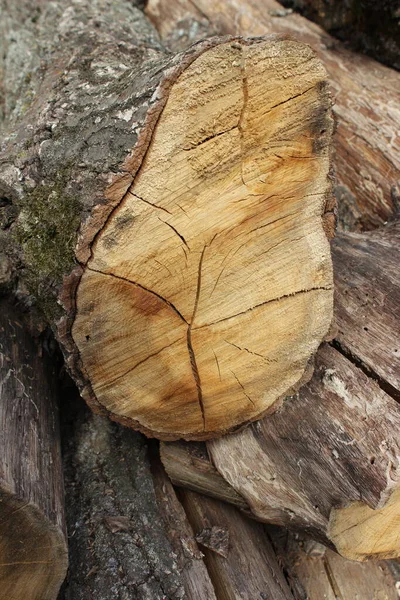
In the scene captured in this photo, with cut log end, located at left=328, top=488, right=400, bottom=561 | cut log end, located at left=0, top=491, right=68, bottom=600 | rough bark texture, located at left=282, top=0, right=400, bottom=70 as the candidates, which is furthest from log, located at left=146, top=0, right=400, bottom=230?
cut log end, located at left=0, top=491, right=68, bottom=600

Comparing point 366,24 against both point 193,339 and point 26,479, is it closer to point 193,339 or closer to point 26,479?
point 193,339

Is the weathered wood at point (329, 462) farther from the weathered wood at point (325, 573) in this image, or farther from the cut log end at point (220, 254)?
the weathered wood at point (325, 573)

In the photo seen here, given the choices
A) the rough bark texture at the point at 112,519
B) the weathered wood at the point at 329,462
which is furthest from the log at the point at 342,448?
the rough bark texture at the point at 112,519

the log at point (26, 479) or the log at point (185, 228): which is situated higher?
the log at point (185, 228)

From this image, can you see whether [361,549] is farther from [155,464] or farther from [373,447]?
[155,464]

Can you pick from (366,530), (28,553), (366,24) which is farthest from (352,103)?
(28,553)

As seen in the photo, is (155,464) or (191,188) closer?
(191,188)

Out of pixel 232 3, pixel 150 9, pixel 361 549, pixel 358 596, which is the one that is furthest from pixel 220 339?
pixel 150 9

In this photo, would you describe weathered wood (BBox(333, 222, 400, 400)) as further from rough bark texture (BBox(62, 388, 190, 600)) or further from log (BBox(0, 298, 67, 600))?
log (BBox(0, 298, 67, 600))
